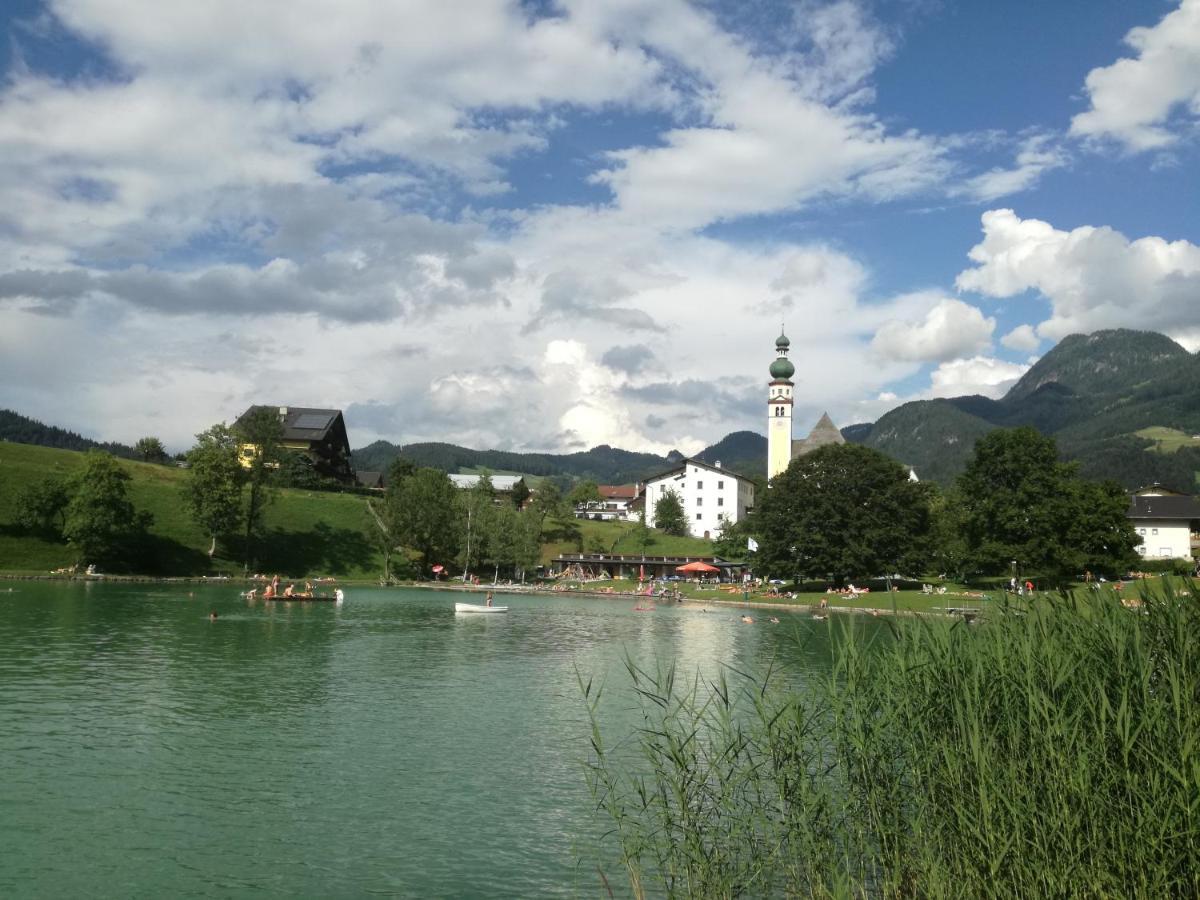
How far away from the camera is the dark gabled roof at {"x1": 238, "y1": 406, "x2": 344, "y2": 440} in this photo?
495ft

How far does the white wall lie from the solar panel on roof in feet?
398

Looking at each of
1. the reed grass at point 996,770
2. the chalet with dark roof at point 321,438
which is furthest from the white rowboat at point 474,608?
the chalet with dark roof at point 321,438

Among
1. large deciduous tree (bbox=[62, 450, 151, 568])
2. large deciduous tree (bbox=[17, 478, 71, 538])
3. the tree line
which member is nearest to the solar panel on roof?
large deciduous tree (bbox=[62, 450, 151, 568])

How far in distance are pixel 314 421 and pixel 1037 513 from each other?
373ft

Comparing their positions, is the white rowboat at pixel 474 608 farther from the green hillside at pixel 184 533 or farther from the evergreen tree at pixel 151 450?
the evergreen tree at pixel 151 450

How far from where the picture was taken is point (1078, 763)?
11.8 metres

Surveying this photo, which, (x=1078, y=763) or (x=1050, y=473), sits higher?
(x=1050, y=473)

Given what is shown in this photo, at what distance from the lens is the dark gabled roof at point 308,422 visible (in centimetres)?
15075

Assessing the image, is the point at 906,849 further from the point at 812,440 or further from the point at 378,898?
the point at 812,440

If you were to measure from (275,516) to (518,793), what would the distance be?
100414 mm

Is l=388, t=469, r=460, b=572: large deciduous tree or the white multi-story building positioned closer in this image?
l=388, t=469, r=460, b=572: large deciduous tree

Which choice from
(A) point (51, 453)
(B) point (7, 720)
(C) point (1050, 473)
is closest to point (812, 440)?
(C) point (1050, 473)

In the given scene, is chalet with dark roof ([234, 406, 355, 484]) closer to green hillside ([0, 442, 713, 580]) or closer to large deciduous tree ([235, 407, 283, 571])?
green hillside ([0, 442, 713, 580])

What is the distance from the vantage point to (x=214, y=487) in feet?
329
